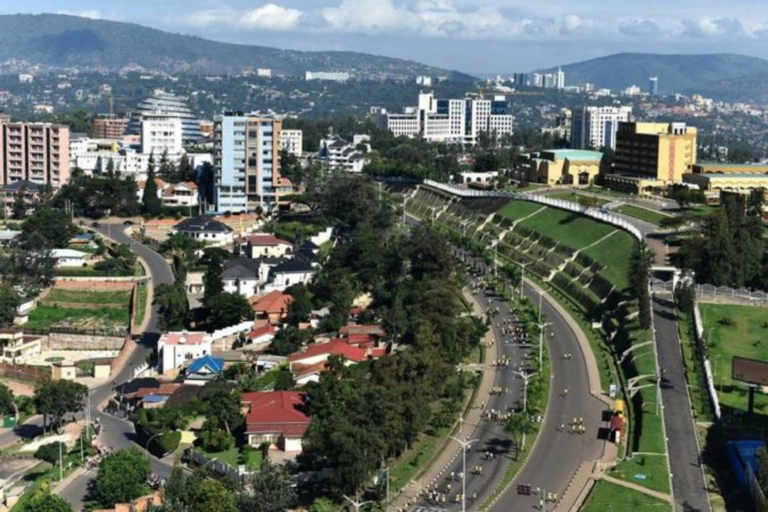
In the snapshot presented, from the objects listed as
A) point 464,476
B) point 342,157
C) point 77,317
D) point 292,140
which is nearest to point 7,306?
point 77,317

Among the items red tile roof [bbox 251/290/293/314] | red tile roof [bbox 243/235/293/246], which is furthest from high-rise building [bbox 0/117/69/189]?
red tile roof [bbox 251/290/293/314]

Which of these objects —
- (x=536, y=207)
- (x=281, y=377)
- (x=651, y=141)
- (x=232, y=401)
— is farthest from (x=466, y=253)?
(x=232, y=401)

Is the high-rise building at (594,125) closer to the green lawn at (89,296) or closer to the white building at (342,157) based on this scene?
the white building at (342,157)

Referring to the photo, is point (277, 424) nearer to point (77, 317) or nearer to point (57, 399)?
point (57, 399)

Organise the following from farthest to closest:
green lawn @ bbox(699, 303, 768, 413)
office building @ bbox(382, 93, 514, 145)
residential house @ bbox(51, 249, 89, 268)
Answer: office building @ bbox(382, 93, 514, 145) < residential house @ bbox(51, 249, 89, 268) < green lawn @ bbox(699, 303, 768, 413)

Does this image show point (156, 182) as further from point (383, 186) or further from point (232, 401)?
point (232, 401)

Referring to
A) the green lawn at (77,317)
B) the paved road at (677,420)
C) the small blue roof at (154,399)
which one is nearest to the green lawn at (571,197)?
the paved road at (677,420)

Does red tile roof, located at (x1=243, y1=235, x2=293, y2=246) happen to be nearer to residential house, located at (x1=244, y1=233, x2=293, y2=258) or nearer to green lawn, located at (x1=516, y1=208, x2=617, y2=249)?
residential house, located at (x1=244, y1=233, x2=293, y2=258)
